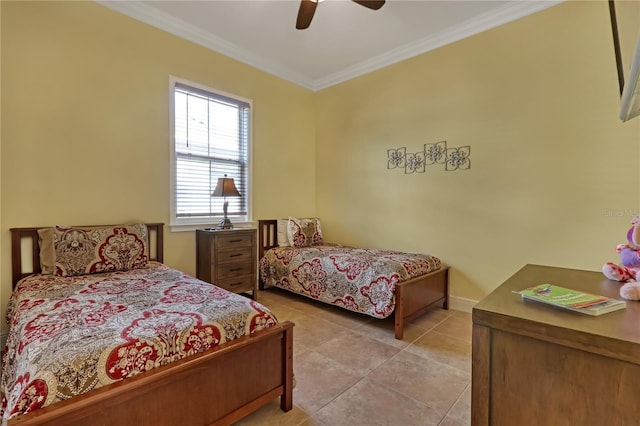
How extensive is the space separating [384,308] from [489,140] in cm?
194

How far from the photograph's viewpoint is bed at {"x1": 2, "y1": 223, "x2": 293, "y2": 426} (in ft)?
3.32

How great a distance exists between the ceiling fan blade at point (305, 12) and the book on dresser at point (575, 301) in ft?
7.92

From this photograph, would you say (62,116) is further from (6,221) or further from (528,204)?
(528,204)

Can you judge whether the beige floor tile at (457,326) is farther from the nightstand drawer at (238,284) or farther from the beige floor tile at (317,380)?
the nightstand drawer at (238,284)

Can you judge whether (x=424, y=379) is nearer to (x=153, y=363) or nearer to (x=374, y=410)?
(x=374, y=410)

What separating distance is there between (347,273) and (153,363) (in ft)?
6.26

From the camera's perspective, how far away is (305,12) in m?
2.40

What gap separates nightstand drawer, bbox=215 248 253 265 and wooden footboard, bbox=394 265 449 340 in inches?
65.3

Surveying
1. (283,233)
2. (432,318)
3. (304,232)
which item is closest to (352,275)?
(432,318)

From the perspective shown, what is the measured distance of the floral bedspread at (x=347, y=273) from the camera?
260 centimetres

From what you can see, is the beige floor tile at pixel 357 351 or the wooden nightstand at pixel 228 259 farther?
the wooden nightstand at pixel 228 259

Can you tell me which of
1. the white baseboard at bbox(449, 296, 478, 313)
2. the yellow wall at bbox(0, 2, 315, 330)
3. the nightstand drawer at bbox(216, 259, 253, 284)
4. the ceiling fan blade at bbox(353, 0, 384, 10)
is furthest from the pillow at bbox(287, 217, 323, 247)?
the ceiling fan blade at bbox(353, 0, 384, 10)

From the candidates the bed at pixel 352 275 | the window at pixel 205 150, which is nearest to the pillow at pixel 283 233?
the bed at pixel 352 275

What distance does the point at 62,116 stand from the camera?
2.43 meters
